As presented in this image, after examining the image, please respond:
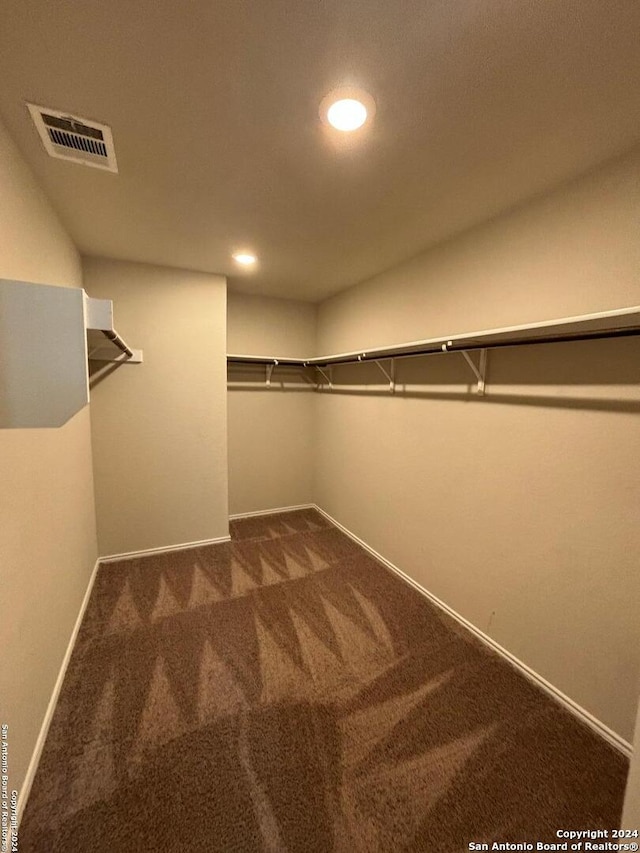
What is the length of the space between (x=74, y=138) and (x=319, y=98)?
3.27ft

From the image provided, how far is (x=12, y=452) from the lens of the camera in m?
1.18

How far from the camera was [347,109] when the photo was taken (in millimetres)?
1125

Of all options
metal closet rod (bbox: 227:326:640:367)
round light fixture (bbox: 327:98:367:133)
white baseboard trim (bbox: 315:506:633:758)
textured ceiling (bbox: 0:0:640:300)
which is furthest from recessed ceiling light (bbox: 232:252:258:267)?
white baseboard trim (bbox: 315:506:633:758)

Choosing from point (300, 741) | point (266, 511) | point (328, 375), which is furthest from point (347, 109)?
point (266, 511)

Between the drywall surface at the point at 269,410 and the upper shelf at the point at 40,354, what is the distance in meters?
2.52

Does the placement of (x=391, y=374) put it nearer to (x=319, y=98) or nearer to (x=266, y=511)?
(x=319, y=98)

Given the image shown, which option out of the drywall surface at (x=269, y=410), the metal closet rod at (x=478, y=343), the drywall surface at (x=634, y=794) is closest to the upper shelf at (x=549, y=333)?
the metal closet rod at (x=478, y=343)

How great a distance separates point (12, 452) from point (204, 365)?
1840mm

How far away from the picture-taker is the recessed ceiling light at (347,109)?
1.07m

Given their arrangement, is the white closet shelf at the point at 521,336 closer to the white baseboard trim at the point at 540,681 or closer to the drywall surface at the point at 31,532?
the white baseboard trim at the point at 540,681

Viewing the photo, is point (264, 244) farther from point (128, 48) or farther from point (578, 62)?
point (578, 62)

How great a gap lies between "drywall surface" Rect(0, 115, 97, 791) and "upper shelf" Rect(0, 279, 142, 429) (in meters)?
0.24

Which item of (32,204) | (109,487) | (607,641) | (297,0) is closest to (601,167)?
(297,0)

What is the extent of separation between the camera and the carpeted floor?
1.11 m
